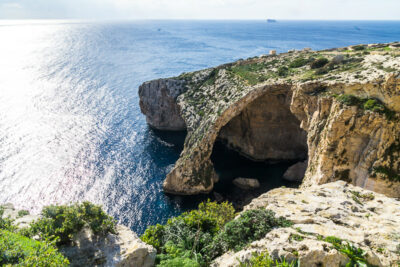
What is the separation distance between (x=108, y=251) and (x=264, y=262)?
10.9 meters

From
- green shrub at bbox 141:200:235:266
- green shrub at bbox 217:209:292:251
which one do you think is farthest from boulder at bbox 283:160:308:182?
green shrub at bbox 217:209:292:251

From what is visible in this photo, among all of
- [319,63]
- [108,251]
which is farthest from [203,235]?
[319,63]

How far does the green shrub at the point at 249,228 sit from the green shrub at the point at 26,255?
10.8m

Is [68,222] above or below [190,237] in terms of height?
above

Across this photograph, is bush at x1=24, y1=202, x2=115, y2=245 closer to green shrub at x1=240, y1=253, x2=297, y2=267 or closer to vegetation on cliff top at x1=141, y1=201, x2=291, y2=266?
vegetation on cliff top at x1=141, y1=201, x2=291, y2=266

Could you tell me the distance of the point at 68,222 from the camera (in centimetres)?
1936

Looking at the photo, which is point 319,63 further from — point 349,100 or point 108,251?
point 108,251

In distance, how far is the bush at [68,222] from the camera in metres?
19.2

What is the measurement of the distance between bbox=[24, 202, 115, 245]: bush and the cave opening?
36.3 metres

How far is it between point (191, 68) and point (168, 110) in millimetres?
62301

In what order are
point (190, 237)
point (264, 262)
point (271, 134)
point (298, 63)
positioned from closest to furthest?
point (264, 262), point (190, 237), point (298, 63), point (271, 134)

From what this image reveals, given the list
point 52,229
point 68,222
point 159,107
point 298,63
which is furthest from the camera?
point 159,107

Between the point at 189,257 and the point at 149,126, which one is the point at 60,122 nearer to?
the point at 149,126

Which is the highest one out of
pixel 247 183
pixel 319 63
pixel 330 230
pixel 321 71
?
pixel 319 63
